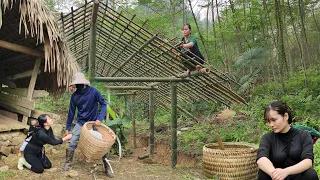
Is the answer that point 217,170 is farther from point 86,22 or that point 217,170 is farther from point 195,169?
point 86,22

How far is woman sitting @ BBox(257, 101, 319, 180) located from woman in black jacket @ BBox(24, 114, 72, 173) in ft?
9.38

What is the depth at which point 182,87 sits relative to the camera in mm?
7098

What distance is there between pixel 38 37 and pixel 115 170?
2.54 meters

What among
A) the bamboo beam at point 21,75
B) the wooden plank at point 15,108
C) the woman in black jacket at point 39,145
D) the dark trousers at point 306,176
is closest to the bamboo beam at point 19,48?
the bamboo beam at point 21,75

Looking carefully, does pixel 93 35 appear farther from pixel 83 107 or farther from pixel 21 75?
pixel 21 75

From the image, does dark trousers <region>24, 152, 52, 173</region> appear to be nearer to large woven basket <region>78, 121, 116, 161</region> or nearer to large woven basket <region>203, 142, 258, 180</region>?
large woven basket <region>78, 121, 116, 161</region>

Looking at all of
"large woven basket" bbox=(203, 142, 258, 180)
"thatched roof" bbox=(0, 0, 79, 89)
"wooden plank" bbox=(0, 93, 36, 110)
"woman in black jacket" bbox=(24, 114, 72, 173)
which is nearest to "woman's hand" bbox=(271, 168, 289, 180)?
"large woven basket" bbox=(203, 142, 258, 180)

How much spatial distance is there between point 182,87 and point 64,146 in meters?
2.83

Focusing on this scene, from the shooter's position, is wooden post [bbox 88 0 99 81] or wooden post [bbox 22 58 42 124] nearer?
wooden post [bbox 88 0 99 81]

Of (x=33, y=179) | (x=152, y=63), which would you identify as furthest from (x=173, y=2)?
(x=33, y=179)

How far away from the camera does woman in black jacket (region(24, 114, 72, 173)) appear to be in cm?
479

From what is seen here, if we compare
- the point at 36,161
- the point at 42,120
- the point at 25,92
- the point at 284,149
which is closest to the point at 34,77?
the point at 25,92

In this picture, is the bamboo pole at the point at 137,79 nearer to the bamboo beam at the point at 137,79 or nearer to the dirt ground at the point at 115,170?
the bamboo beam at the point at 137,79

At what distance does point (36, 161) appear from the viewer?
482cm
